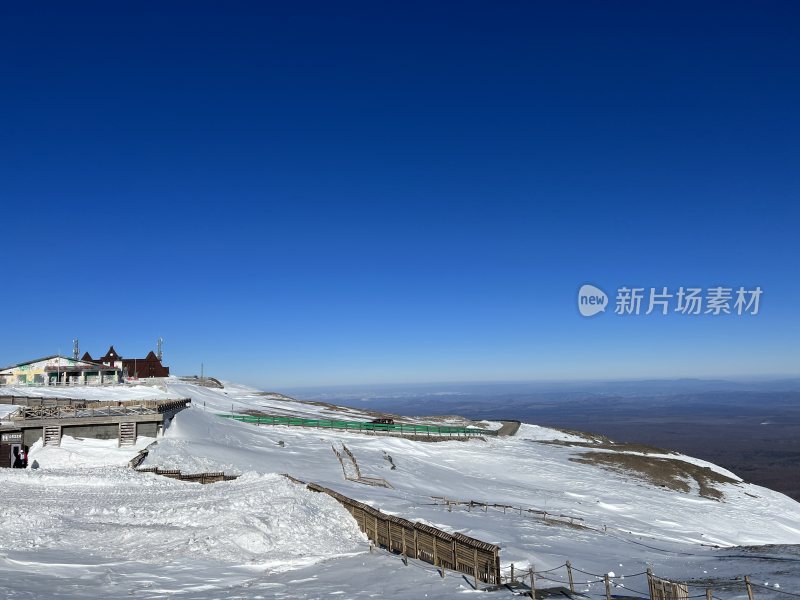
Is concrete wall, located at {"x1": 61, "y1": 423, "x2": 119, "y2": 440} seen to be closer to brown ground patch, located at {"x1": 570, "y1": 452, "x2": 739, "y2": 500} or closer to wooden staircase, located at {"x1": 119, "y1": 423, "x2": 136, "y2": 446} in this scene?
wooden staircase, located at {"x1": 119, "y1": 423, "x2": 136, "y2": 446}

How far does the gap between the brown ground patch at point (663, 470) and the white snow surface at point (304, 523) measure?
1772 mm

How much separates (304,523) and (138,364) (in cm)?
10464

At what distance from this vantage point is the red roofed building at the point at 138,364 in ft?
354

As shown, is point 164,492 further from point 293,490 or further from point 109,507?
point 293,490

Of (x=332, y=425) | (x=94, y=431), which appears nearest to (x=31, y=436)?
(x=94, y=431)

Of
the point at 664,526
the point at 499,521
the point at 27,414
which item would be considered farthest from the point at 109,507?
the point at 664,526

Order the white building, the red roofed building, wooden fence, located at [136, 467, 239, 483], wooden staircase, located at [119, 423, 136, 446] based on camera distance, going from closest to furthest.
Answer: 1. wooden fence, located at [136, 467, 239, 483]
2. wooden staircase, located at [119, 423, 136, 446]
3. the white building
4. the red roofed building

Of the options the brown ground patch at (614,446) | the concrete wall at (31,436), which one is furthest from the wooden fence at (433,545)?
the brown ground patch at (614,446)

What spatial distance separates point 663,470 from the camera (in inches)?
2144

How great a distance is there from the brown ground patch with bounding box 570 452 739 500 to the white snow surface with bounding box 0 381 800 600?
5.81 feet

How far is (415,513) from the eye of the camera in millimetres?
25109

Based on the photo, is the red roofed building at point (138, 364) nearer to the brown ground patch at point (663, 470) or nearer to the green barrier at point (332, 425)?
the green barrier at point (332, 425)

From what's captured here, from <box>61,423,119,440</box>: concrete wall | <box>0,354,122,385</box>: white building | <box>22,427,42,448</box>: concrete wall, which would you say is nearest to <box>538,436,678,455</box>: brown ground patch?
<box>61,423,119,440</box>: concrete wall

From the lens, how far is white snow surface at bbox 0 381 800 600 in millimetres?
15172
